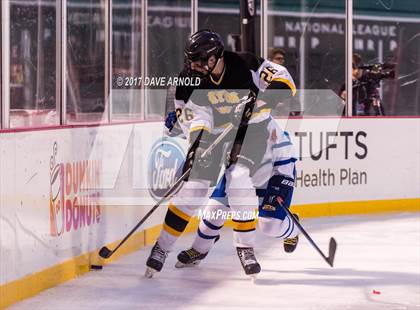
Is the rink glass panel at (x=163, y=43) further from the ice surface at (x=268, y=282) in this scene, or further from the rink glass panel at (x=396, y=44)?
the rink glass panel at (x=396, y=44)

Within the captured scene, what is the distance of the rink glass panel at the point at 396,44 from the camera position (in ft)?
38.3

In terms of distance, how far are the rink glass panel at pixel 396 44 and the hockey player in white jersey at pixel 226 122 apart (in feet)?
15.5

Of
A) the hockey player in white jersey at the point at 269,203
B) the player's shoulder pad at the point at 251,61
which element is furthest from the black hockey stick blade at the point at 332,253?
the player's shoulder pad at the point at 251,61

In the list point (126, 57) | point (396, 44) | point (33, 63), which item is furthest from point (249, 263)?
point (396, 44)

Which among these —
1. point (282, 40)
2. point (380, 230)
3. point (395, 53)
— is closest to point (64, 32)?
point (380, 230)

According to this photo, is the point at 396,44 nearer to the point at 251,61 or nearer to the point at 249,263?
the point at 251,61

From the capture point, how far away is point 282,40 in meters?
12.1

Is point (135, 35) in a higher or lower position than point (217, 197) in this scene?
higher

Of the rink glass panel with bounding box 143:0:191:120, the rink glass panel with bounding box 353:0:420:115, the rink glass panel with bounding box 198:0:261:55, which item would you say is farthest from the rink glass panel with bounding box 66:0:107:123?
the rink glass panel with bounding box 353:0:420:115

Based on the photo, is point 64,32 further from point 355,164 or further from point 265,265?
point 355,164

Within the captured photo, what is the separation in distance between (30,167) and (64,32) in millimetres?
1071

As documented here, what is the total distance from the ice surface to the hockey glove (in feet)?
1.33

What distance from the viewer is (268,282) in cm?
668

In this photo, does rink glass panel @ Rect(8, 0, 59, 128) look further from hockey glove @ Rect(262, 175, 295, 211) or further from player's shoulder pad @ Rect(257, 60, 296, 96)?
hockey glove @ Rect(262, 175, 295, 211)
